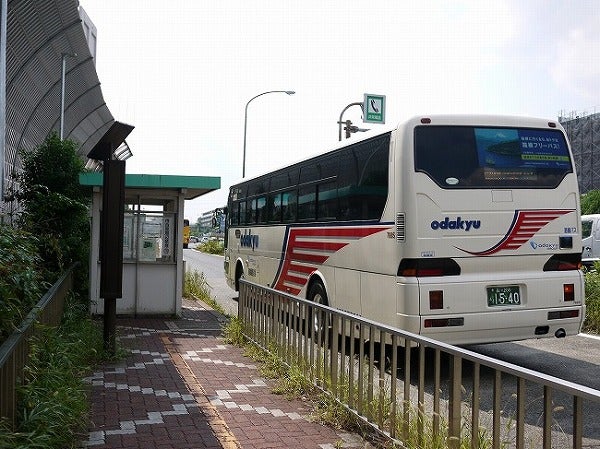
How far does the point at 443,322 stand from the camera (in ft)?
23.5

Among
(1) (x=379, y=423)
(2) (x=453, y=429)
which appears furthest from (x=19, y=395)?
(2) (x=453, y=429)

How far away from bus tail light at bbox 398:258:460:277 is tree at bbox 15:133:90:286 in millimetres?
6678

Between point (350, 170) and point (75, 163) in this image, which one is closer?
point (350, 170)

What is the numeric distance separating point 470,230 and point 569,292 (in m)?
1.45

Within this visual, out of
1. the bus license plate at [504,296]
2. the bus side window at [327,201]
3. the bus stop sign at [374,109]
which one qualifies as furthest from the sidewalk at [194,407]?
the bus stop sign at [374,109]

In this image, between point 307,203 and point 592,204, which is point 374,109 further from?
point 592,204

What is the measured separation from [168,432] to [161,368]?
248 cm

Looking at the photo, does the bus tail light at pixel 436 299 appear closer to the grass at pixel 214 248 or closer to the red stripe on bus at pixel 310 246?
the red stripe on bus at pixel 310 246

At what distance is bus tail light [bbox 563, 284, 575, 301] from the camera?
25.2ft

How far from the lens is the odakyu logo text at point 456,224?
23.9 ft

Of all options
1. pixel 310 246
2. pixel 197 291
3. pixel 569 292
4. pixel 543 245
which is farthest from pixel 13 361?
pixel 197 291

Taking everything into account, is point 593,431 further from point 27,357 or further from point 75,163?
point 75,163

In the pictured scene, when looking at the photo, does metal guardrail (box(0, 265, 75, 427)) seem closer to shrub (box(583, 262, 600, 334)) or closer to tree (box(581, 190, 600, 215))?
shrub (box(583, 262, 600, 334))

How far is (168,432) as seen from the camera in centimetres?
515
